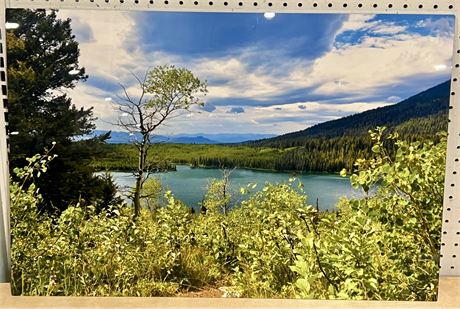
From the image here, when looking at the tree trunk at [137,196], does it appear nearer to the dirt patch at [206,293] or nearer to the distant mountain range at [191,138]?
the distant mountain range at [191,138]

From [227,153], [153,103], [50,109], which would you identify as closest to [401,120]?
[227,153]

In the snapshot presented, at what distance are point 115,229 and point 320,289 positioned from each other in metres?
0.55

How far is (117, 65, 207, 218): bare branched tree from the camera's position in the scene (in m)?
1.30

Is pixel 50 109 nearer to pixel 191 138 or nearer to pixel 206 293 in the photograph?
pixel 191 138

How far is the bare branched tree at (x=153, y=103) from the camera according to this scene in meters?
1.30

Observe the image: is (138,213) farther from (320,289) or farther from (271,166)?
(320,289)

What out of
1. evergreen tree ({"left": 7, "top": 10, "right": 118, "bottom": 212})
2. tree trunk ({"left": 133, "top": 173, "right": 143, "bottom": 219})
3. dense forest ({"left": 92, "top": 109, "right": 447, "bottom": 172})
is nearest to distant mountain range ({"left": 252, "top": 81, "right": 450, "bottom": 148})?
dense forest ({"left": 92, "top": 109, "right": 447, "bottom": 172})

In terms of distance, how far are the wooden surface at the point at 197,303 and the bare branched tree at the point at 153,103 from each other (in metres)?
0.28

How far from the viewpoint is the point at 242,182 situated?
135cm

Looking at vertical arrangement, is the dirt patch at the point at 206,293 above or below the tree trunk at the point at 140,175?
below

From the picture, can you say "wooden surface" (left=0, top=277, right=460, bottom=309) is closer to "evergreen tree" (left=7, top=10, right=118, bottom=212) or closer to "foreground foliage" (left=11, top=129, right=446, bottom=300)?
"foreground foliage" (left=11, top=129, right=446, bottom=300)

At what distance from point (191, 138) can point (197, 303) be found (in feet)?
1.37

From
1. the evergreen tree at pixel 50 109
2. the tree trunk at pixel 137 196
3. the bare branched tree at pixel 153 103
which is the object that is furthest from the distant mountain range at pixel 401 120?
the evergreen tree at pixel 50 109

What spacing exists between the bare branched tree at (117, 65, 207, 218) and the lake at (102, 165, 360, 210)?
2.1 inches
